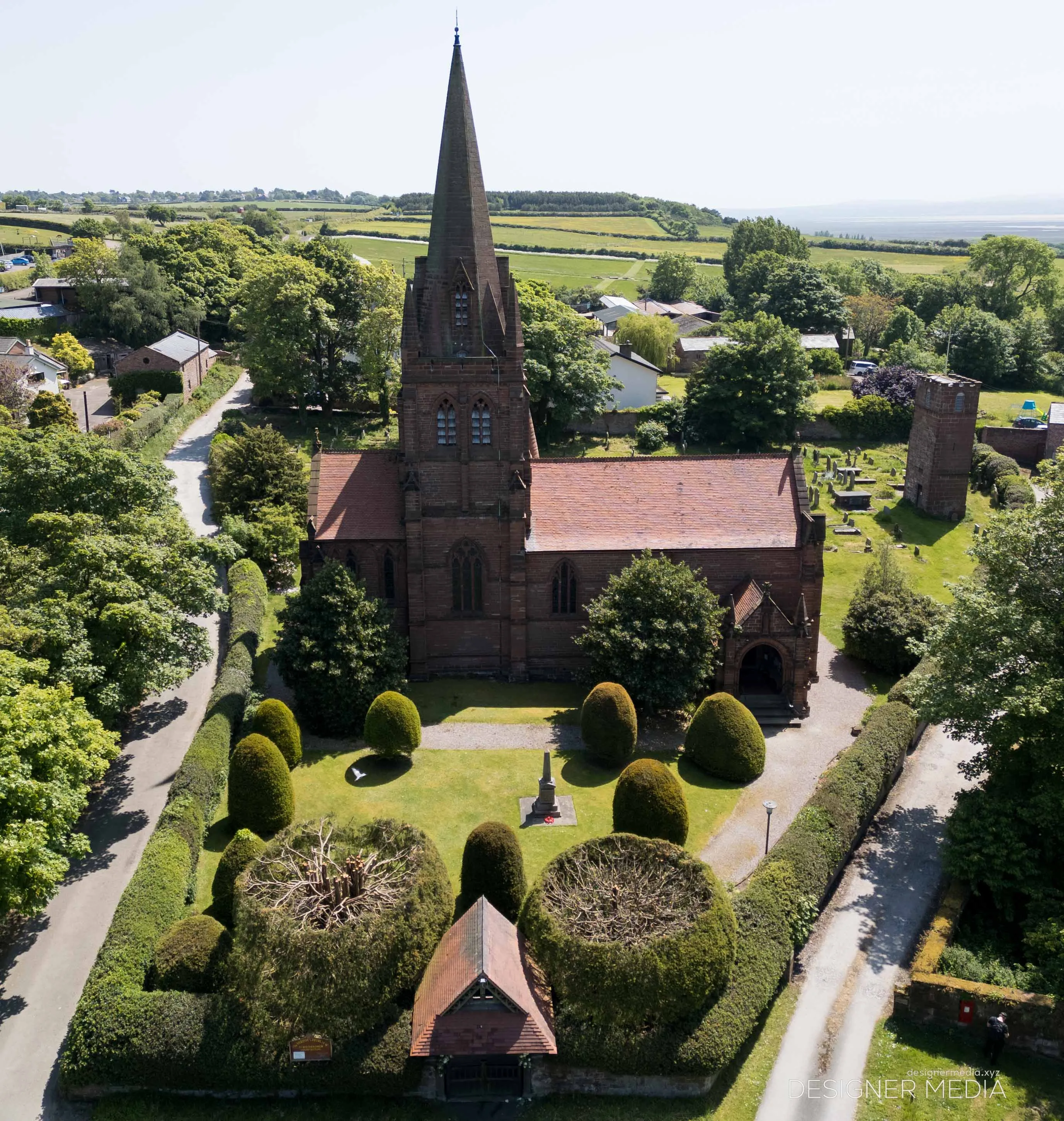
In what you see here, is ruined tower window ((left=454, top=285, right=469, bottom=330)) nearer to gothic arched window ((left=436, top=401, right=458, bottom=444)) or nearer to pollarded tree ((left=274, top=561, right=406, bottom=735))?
gothic arched window ((left=436, top=401, right=458, bottom=444))

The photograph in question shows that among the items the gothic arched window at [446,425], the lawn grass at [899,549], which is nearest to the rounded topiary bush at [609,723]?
the gothic arched window at [446,425]

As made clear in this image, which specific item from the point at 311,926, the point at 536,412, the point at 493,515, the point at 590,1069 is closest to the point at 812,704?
the point at 493,515

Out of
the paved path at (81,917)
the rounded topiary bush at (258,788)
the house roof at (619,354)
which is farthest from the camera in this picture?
the house roof at (619,354)

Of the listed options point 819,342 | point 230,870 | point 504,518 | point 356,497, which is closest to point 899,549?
point 504,518

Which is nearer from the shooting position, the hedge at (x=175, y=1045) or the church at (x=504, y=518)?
the hedge at (x=175, y=1045)

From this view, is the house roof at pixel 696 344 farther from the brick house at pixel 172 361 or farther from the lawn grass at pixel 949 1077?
the lawn grass at pixel 949 1077

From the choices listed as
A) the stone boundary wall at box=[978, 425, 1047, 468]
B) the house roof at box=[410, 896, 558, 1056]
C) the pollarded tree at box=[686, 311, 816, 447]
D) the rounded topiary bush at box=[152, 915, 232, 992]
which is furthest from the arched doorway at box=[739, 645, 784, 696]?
the stone boundary wall at box=[978, 425, 1047, 468]

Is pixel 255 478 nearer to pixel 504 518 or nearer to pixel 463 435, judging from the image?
pixel 463 435
